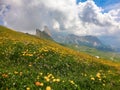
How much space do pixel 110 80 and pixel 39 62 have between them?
21.6 feet

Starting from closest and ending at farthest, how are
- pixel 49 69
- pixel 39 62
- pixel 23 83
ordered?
pixel 23 83, pixel 49 69, pixel 39 62

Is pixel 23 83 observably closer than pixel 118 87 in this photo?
Yes

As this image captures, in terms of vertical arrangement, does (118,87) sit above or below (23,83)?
below

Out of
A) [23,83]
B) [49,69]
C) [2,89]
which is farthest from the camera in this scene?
[49,69]

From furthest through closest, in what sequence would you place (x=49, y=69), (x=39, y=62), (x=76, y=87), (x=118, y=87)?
(x=39, y=62), (x=49, y=69), (x=118, y=87), (x=76, y=87)

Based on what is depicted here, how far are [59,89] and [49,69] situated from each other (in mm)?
7348

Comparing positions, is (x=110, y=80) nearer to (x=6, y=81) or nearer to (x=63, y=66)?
(x=63, y=66)

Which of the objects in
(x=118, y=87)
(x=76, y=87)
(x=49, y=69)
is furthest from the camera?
(x=49, y=69)

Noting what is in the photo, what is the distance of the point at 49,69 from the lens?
19328 mm

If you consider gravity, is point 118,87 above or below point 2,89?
below

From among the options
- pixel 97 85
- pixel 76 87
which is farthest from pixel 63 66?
pixel 76 87

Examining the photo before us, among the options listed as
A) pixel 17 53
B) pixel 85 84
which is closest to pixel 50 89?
pixel 85 84

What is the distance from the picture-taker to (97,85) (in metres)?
15.1

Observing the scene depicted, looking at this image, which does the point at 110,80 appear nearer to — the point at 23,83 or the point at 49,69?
the point at 49,69
